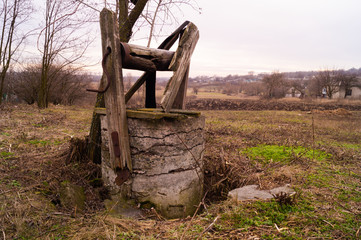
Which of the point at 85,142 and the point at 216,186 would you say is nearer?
the point at 216,186

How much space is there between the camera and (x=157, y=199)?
2.90 meters

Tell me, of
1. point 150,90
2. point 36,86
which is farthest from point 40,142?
point 36,86

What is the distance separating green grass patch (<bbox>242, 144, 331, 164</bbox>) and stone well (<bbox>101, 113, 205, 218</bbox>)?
2.49 m

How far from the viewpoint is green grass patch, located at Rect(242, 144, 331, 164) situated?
16.2 ft

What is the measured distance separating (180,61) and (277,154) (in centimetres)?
359

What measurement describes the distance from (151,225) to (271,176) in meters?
2.22

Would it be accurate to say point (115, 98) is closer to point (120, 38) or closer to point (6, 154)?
point (120, 38)

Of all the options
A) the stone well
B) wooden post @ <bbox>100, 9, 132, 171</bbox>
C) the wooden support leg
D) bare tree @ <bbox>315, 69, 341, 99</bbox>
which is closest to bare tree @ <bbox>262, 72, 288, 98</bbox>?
bare tree @ <bbox>315, 69, 341, 99</bbox>

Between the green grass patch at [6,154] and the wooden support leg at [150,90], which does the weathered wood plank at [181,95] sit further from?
the green grass patch at [6,154]

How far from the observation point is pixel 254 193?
3.06 metres

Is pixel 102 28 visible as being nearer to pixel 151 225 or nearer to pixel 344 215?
pixel 151 225

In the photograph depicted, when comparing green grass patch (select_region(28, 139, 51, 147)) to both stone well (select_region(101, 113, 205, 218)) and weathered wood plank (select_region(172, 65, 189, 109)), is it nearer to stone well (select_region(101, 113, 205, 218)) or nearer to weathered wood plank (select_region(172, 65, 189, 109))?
stone well (select_region(101, 113, 205, 218))

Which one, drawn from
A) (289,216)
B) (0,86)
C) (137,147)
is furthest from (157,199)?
(0,86)

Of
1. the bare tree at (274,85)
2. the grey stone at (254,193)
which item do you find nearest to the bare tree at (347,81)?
the bare tree at (274,85)
